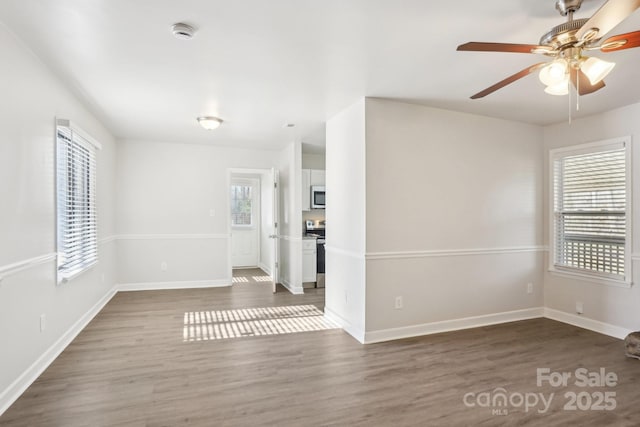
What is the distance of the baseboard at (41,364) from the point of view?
7.72 ft

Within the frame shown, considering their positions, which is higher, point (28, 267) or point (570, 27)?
point (570, 27)

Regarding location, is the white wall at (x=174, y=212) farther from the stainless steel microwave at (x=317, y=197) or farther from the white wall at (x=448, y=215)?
the white wall at (x=448, y=215)

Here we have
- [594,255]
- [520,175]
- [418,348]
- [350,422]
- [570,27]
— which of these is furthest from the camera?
[520,175]

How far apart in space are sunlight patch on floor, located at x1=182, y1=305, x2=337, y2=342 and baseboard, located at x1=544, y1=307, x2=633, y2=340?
2.72m

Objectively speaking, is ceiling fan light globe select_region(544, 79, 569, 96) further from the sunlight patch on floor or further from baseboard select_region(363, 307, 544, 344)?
the sunlight patch on floor

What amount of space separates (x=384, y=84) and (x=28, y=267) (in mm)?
3123

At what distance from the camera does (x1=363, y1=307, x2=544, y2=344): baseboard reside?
142 inches

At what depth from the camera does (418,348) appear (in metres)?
3.41

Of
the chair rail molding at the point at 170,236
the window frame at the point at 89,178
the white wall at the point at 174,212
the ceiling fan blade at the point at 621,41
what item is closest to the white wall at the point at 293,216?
the white wall at the point at 174,212

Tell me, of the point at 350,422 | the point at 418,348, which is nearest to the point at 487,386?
the point at 418,348

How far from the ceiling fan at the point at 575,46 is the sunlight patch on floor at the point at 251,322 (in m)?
3.09

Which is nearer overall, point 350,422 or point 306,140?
point 350,422

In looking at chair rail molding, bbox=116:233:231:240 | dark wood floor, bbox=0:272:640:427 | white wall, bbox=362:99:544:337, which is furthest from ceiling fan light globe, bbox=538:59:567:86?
A: chair rail molding, bbox=116:233:231:240

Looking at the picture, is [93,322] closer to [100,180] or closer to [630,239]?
[100,180]
